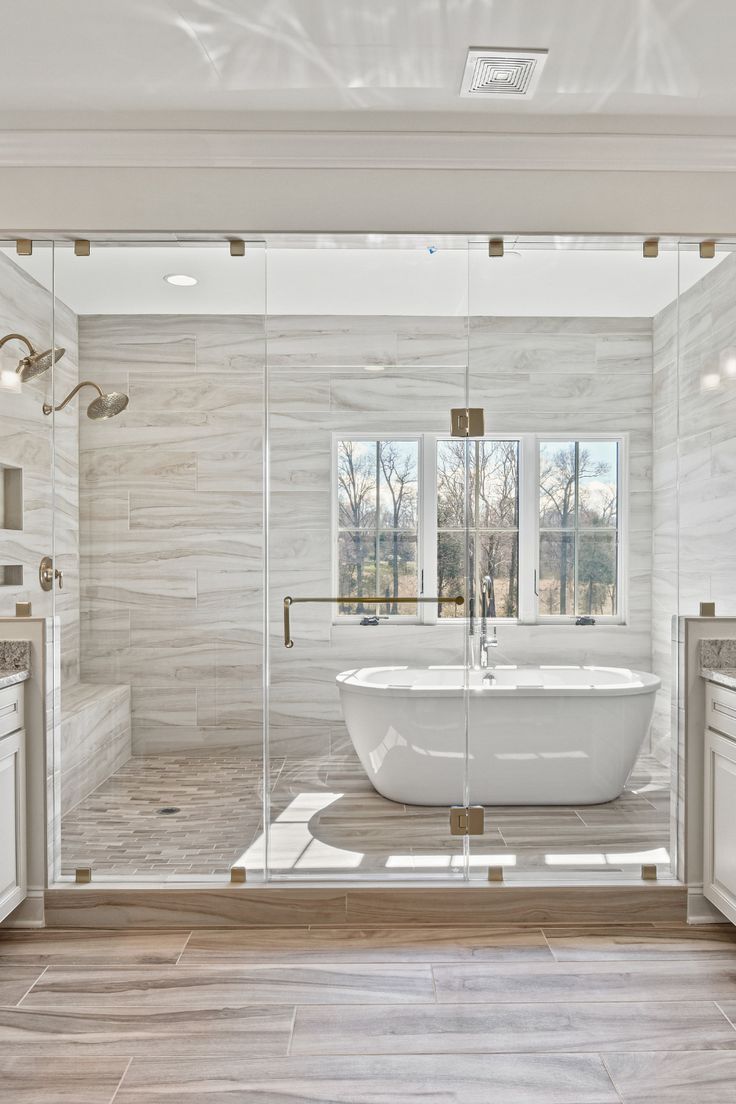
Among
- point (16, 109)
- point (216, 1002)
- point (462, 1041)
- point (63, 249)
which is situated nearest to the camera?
point (462, 1041)

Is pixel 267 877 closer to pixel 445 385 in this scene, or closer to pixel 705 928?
pixel 705 928

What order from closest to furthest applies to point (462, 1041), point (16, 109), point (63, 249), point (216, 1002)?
1. point (462, 1041)
2. point (216, 1002)
3. point (16, 109)
4. point (63, 249)

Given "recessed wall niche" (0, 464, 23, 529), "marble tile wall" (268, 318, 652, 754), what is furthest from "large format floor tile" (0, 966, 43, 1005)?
"recessed wall niche" (0, 464, 23, 529)

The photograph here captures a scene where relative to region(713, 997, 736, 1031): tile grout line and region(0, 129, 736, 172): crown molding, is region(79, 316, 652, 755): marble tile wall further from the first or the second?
region(713, 997, 736, 1031): tile grout line

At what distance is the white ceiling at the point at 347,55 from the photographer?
2.17m

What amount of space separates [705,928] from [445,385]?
213 cm

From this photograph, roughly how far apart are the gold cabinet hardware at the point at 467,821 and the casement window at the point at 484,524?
705 millimetres

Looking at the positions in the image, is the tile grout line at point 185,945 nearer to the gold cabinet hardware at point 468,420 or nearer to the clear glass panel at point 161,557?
the clear glass panel at point 161,557

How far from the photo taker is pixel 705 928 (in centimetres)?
280

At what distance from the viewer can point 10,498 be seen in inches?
111

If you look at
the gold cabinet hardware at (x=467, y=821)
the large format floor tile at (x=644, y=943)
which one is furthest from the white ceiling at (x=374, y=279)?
the large format floor tile at (x=644, y=943)


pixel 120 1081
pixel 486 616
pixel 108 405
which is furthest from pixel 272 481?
pixel 120 1081

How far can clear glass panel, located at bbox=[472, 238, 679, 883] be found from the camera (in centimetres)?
288

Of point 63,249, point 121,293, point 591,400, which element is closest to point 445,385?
point 591,400
